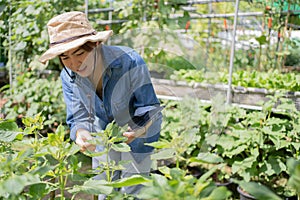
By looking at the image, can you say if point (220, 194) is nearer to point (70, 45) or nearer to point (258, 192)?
point (258, 192)

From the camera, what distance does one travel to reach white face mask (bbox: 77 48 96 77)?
1.60 meters

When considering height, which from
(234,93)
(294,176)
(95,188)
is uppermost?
(294,176)

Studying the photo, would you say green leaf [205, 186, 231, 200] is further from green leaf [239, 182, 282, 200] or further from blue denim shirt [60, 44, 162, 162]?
blue denim shirt [60, 44, 162, 162]

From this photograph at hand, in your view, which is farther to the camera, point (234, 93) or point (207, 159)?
point (234, 93)

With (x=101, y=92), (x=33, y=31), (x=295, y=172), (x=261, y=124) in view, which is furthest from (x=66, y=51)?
(x=33, y=31)

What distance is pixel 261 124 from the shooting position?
2.88m

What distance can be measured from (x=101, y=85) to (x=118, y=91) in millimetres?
85

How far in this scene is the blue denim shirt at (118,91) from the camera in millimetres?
1732

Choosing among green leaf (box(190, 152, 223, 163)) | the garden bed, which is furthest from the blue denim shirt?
the garden bed

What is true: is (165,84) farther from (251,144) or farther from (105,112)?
(105,112)

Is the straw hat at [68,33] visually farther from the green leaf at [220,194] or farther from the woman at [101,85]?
the green leaf at [220,194]

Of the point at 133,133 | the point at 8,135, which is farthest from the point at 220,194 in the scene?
the point at 133,133

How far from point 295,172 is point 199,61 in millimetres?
1243

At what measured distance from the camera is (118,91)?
5.80 ft
